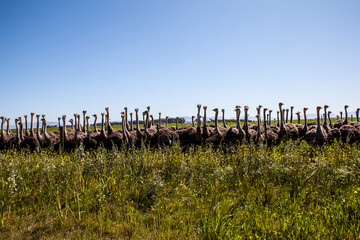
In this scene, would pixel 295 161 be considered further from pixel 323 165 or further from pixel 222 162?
pixel 222 162

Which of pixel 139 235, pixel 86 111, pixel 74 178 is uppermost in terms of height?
pixel 86 111

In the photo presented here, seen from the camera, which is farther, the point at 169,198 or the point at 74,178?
the point at 74,178

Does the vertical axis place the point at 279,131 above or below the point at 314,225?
above

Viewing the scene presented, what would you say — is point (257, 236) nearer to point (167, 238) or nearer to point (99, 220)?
point (167, 238)

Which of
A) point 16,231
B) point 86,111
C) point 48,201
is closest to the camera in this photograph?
point 16,231

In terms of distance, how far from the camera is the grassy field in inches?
164

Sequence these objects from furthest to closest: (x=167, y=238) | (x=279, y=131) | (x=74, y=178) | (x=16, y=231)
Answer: (x=279, y=131) → (x=74, y=178) → (x=16, y=231) → (x=167, y=238)

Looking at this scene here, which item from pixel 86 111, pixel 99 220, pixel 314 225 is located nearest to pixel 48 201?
pixel 99 220

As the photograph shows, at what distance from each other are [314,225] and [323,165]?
2.60 metres

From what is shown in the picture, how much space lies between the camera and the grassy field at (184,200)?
4156 millimetres

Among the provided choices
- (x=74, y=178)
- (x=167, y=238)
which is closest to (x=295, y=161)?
(x=167, y=238)

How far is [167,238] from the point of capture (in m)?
4.04

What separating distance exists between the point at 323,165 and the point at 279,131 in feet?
26.5

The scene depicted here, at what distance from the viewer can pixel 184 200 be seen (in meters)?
5.24
